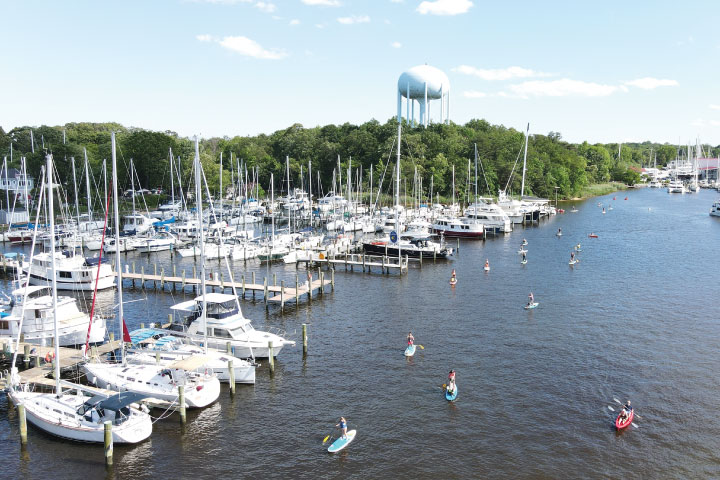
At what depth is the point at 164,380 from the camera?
119 ft

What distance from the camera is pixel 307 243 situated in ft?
291

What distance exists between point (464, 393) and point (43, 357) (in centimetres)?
3046

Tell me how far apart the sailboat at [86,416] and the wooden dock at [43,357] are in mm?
2110

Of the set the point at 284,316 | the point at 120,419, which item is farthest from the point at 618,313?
the point at 120,419

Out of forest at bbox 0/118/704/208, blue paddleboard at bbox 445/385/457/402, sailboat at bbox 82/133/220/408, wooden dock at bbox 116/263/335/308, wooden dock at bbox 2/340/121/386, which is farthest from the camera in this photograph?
forest at bbox 0/118/704/208

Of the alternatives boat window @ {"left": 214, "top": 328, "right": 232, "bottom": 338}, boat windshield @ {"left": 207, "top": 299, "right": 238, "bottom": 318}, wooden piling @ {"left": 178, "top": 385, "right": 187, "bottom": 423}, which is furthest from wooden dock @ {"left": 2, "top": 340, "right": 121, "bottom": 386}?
wooden piling @ {"left": 178, "top": 385, "right": 187, "bottom": 423}

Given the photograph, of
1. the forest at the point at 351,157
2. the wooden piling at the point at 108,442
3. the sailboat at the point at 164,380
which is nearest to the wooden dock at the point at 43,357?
the sailboat at the point at 164,380

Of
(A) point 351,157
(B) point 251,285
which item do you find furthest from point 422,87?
(B) point 251,285

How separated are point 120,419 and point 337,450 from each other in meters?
12.5

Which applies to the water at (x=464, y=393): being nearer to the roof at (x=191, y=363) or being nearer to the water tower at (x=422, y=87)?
the roof at (x=191, y=363)

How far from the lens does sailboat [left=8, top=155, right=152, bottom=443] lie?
31562 mm

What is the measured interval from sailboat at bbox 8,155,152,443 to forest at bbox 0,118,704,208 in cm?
10445

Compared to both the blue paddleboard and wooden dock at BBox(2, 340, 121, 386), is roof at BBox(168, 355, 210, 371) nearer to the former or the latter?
wooden dock at BBox(2, 340, 121, 386)

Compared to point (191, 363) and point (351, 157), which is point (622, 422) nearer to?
point (191, 363)
